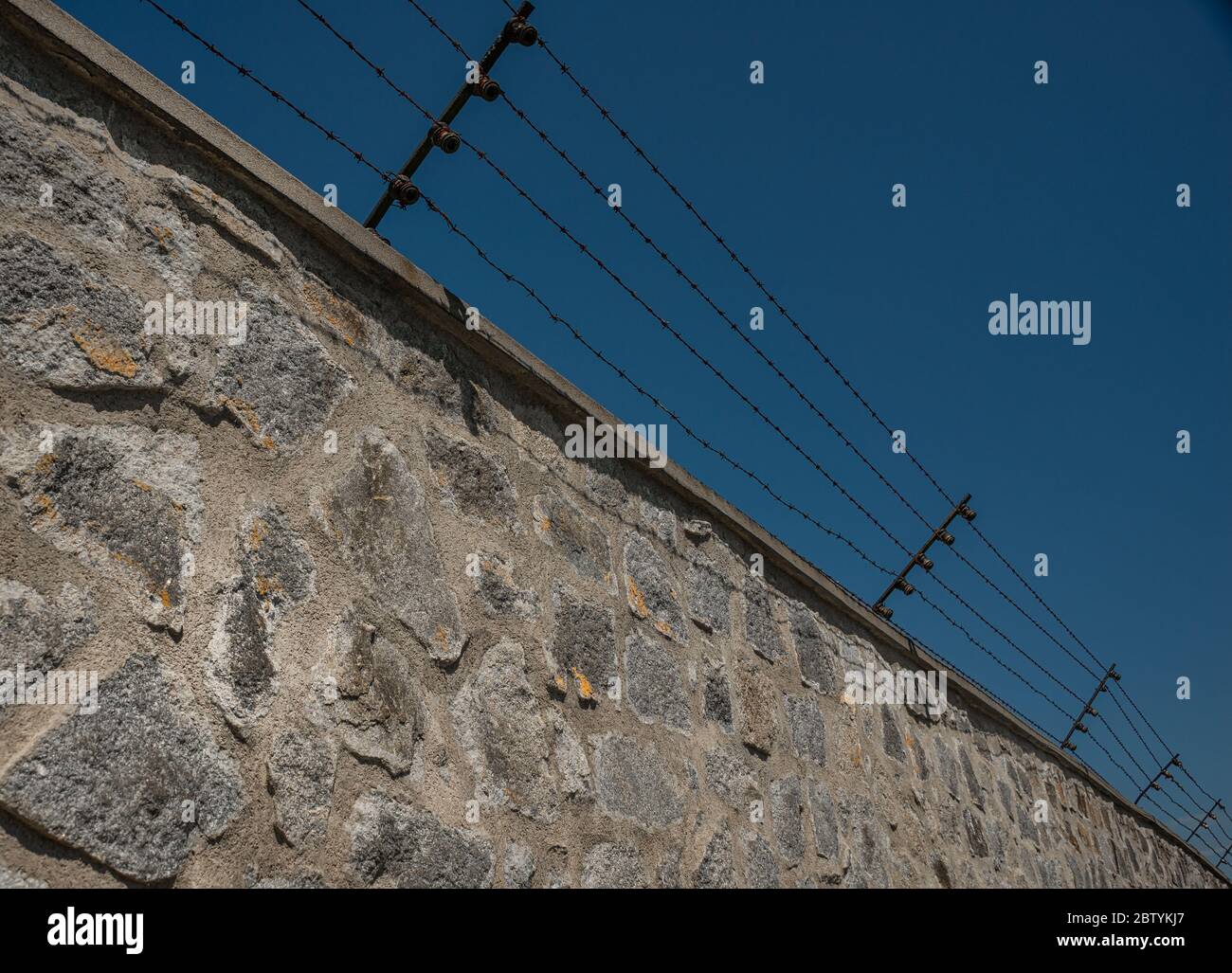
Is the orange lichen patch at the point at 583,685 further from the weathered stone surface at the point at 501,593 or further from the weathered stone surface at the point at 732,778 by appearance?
the weathered stone surface at the point at 732,778

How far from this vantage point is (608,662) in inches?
104

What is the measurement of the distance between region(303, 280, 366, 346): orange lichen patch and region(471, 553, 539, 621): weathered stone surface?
1.99ft

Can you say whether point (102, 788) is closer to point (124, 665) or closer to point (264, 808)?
point (124, 665)

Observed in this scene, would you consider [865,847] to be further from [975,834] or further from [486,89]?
[486,89]

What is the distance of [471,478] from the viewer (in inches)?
95.0

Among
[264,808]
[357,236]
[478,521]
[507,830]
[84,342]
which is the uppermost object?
[357,236]

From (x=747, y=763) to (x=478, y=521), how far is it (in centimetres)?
131

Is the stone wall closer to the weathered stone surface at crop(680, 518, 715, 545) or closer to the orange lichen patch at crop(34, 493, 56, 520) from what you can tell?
the orange lichen patch at crop(34, 493, 56, 520)

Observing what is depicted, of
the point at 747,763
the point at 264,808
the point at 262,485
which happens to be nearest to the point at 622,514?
the point at 747,763

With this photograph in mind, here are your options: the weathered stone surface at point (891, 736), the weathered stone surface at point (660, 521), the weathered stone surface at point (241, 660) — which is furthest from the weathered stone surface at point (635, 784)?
the weathered stone surface at point (891, 736)

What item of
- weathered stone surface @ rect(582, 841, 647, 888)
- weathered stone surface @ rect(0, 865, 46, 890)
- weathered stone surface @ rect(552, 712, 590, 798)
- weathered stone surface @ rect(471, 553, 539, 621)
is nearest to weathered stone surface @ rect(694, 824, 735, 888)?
weathered stone surface @ rect(582, 841, 647, 888)

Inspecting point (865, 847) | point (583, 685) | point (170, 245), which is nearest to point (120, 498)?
point (170, 245)

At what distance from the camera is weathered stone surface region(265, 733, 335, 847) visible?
1.68 meters

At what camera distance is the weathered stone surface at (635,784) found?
244cm
